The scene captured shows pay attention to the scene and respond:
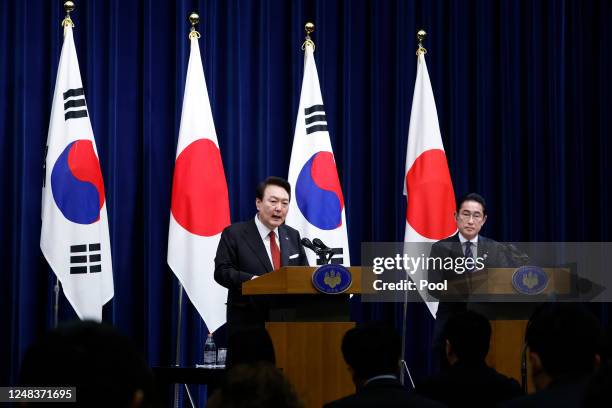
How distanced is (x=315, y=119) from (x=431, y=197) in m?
1.11

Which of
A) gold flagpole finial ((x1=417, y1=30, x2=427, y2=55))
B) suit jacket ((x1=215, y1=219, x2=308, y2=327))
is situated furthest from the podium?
gold flagpole finial ((x1=417, y1=30, x2=427, y2=55))

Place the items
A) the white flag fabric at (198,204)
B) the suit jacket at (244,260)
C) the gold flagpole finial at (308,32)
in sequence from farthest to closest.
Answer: the gold flagpole finial at (308,32), the white flag fabric at (198,204), the suit jacket at (244,260)

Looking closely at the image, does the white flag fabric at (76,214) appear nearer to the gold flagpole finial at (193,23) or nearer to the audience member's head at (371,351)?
the gold flagpole finial at (193,23)

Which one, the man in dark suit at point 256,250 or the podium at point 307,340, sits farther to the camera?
the man in dark suit at point 256,250

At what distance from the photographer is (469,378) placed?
2920 mm

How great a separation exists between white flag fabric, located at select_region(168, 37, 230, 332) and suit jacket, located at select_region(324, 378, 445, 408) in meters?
3.89

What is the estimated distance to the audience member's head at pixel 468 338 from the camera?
9.80 ft

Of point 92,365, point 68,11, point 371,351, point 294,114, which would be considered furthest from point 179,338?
point 92,365

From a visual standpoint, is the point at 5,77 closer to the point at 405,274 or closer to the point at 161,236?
the point at 161,236

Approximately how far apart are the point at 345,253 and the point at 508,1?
3.00 meters

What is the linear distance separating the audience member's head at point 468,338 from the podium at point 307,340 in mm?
1188

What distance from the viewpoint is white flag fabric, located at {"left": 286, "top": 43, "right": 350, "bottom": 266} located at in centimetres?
664
